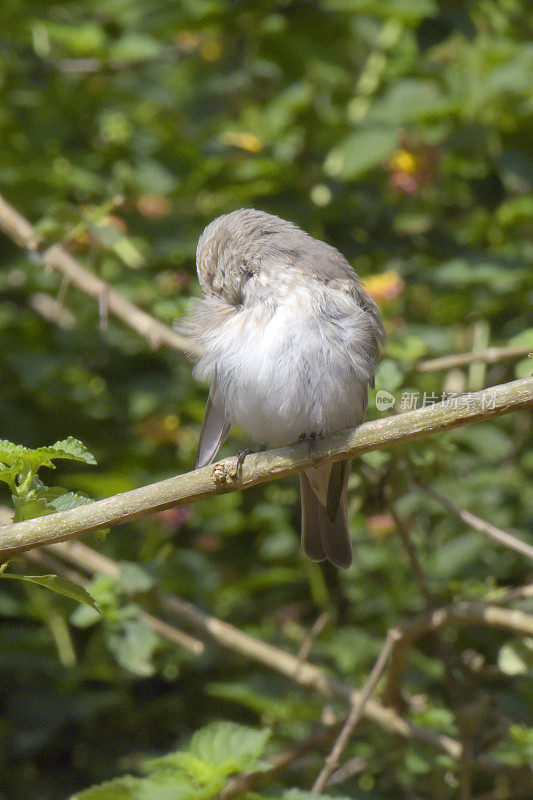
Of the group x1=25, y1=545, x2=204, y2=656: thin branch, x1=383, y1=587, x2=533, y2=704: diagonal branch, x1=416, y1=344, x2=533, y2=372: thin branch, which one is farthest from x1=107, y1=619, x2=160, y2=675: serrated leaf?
x1=416, y1=344, x2=533, y2=372: thin branch

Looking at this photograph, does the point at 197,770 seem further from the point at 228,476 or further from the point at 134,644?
the point at 228,476

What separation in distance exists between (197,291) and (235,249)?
0.62 meters

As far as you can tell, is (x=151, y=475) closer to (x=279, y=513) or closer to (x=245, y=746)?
(x=279, y=513)

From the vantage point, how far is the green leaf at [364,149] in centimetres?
367

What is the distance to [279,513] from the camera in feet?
13.1

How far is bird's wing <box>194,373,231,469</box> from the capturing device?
10.3ft

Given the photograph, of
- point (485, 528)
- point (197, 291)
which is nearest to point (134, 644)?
point (485, 528)

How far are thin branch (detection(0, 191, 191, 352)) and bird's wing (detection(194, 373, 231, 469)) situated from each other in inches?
10.5

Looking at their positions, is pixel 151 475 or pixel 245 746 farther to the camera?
pixel 151 475

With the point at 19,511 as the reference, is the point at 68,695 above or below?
above

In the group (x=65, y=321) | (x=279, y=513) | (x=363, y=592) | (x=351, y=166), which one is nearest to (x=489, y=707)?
(x=363, y=592)

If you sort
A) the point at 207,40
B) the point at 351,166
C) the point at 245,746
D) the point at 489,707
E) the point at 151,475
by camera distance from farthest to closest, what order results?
the point at 207,40 < the point at 151,475 < the point at 351,166 < the point at 489,707 < the point at 245,746

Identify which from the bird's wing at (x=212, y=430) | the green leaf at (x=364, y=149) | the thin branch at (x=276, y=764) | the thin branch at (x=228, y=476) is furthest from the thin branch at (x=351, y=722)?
the green leaf at (x=364, y=149)

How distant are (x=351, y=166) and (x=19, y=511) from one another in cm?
214
